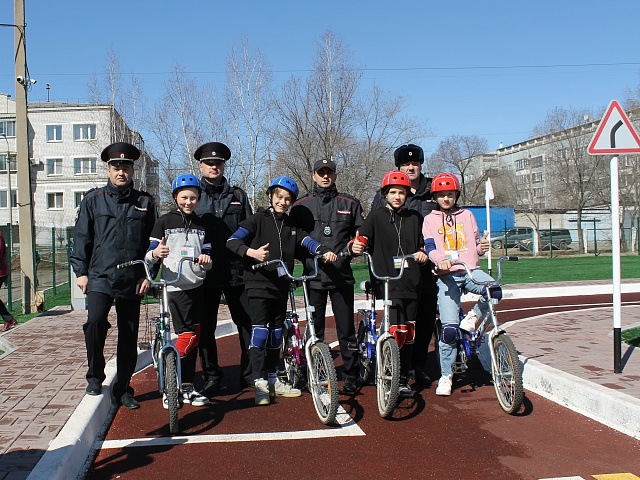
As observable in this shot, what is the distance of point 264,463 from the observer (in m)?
4.72

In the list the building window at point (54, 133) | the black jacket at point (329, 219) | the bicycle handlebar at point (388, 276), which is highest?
the building window at point (54, 133)

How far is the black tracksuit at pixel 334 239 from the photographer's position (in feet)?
21.7

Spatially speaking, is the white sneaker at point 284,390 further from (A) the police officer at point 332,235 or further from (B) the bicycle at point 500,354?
(B) the bicycle at point 500,354

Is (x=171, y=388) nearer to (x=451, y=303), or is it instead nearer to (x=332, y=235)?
(x=332, y=235)

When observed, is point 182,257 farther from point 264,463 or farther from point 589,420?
point 589,420

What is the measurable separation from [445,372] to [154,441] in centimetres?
294

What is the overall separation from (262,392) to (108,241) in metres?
1.99

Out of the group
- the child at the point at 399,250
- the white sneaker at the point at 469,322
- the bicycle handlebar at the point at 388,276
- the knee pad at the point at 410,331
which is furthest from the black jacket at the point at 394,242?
the white sneaker at the point at 469,322

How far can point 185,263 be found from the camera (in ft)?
19.9

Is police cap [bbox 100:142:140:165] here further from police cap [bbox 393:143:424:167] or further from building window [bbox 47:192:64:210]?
building window [bbox 47:192:64:210]

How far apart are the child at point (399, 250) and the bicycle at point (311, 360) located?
0.71m

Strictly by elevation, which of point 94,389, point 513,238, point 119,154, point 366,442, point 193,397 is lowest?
point 366,442

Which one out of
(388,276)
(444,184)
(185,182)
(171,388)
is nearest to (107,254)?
(185,182)

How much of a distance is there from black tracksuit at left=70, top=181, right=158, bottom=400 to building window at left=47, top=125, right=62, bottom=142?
59.8m
